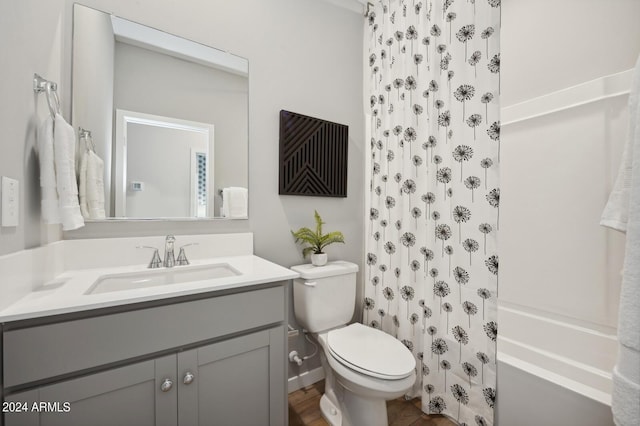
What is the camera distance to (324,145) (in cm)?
180

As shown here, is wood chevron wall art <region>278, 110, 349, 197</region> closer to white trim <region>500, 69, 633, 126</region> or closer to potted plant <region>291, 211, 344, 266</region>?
potted plant <region>291, 211, 344, 266</region>

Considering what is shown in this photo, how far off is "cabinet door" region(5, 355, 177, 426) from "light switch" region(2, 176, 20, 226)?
0.47 m

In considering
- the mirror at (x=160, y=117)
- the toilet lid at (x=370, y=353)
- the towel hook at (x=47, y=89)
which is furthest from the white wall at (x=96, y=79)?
the toilet lid at (x=370, y=353)

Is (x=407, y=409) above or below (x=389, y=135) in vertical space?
below

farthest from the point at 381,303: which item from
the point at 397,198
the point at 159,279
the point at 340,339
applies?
the point at 159,279

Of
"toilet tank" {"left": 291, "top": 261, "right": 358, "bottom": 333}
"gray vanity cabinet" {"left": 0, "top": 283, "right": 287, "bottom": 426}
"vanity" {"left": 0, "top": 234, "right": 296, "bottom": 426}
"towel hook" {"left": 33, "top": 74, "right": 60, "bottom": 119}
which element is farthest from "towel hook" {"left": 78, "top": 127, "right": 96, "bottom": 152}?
"toilet tank" {"left": 291, "top": 261, "right": 358, "bottom": 333}

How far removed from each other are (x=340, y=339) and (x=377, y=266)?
0.61 metres

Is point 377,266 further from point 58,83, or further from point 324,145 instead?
point 58,83

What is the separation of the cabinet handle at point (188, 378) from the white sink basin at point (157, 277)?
1.24 feet

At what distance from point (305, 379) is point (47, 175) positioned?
167 cm

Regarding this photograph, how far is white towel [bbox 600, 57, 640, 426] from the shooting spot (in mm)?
723

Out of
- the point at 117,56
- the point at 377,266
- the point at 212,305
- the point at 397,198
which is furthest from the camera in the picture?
the point at 377,266

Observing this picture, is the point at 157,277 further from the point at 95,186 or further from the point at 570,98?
the point at 570,98

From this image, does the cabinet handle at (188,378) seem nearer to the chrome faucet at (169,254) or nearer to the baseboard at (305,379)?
the chrome faucet at (169,254)
